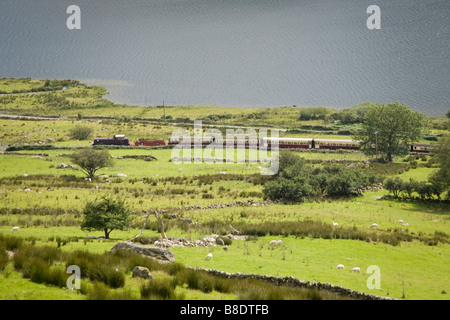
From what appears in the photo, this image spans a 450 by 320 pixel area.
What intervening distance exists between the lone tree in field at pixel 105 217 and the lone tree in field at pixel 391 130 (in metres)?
34.9

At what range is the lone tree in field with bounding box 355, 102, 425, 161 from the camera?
45469 millimetres

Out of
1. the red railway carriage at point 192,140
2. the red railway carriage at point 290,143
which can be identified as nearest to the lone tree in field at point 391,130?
the red railway carriage at point 290,143

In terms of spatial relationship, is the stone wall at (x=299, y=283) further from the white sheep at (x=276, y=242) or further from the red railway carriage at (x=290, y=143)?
the red railway carriage at (x=290, y=143)

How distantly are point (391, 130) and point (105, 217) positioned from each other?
3735 cm

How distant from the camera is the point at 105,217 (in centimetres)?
1723

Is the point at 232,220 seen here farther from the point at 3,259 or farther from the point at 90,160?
the point at 90,160

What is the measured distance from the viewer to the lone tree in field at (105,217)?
17.3m

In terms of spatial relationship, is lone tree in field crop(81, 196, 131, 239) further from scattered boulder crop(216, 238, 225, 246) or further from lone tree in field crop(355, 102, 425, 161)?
lone tree in field crop(355, 102, 425, 161)

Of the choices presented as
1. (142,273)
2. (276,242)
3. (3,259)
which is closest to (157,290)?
(142,273)

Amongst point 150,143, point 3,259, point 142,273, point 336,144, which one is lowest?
point 142,273
